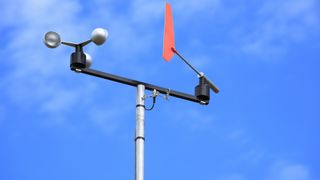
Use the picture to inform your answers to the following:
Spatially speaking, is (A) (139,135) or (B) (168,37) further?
(B) (168,37)

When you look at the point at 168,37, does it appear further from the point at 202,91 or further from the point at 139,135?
the point at 139,135

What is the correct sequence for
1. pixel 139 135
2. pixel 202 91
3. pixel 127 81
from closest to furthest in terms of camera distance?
pixel 139 135
pixel 127 81
pixel 202 91

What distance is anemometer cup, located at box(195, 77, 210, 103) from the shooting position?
29.9 ft

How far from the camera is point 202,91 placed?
914cm

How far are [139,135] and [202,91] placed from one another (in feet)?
4.74

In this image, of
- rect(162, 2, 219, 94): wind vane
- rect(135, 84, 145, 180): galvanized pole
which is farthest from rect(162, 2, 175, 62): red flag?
rect(135, 84, 145, 180): galvanized pole

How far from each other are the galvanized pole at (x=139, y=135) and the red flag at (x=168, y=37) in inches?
40.4

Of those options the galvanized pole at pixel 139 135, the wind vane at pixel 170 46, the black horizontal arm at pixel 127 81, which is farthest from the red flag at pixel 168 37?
the galvanized pole at pixel 139 135

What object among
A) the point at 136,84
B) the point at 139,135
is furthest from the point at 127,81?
the point at 139,135

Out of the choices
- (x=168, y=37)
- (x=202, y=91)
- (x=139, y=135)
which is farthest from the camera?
(x=168, y=37)

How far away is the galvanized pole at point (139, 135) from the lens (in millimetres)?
7973

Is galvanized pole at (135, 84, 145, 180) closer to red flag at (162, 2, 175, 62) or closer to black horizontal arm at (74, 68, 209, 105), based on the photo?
black horizontal arm at (74, 68, 209, 105)

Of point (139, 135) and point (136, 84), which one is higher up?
point (136, 84)

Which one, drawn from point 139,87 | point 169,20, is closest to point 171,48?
point 169,20
